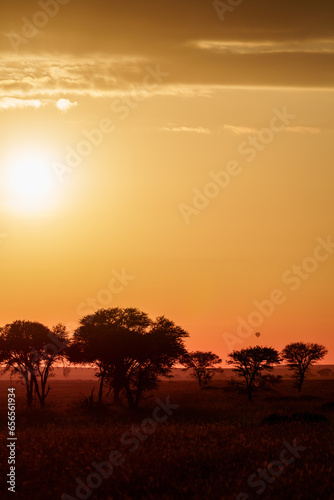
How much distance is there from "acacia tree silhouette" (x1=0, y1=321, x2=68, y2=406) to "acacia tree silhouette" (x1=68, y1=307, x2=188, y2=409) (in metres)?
2.39

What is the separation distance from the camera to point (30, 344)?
5944cm

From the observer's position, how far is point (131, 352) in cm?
5597

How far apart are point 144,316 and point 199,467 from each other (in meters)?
44.3

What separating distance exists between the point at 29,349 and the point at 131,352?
11831 mm

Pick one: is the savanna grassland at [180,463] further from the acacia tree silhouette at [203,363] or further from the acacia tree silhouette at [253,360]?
the acacia tree silhouette at [203,363]

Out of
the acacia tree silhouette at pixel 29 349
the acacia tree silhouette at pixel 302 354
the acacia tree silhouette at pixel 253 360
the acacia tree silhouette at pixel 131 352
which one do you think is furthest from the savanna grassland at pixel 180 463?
the acacia tree silhouette at pixel 302 354

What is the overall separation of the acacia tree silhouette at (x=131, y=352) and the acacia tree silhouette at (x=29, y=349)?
2.39 m

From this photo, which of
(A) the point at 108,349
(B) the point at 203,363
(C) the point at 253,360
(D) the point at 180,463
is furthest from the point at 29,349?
(B) the point at 203,363

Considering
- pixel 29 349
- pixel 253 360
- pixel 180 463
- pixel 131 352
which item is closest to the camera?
pixel 180 463

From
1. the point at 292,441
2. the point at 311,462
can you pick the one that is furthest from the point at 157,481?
the point at 292,441

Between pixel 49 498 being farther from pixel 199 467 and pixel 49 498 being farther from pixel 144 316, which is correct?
pixel 144 316

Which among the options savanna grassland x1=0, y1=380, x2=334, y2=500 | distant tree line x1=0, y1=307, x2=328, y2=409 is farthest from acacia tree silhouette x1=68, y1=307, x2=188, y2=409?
savanna grassland x1=0, y1=380, x2=334, y2=500

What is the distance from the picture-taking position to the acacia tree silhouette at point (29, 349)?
2320 inches

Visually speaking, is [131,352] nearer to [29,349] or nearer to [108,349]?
[108,349]
